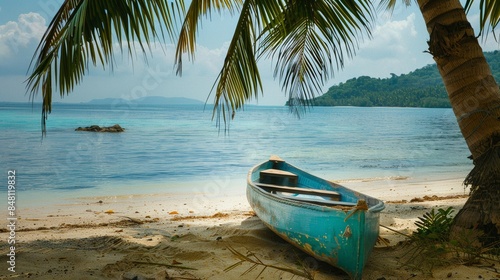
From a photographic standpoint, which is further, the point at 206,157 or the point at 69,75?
the point at 206,157

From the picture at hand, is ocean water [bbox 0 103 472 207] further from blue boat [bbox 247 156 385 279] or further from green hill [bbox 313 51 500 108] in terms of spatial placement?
green hill [bbox 313 51 500 108]

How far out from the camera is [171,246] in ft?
17.5

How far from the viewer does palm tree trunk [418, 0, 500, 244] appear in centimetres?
439

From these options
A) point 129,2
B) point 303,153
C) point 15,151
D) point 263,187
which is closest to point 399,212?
point 263,187

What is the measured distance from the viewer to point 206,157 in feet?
65.7

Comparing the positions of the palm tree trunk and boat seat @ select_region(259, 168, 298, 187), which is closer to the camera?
the palm tree trunk

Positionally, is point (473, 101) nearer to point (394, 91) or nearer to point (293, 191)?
point (293, 191)

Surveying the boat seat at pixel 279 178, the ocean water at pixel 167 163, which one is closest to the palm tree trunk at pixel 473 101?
the boat seat at pixel 279 178

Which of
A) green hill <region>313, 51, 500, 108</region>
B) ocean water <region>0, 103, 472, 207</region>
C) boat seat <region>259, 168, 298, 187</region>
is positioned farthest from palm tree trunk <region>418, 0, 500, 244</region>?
green hill <region>313, 51, 500, 108</region>

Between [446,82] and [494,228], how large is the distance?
139 cm

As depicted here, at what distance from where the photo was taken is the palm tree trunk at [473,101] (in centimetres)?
439

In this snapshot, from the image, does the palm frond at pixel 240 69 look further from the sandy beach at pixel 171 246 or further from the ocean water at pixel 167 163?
the ocean water at pixel 167 163

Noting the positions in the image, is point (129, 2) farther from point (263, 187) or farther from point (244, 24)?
point (263, 187)

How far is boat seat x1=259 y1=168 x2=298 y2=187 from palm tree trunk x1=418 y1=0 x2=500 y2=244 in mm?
2887
